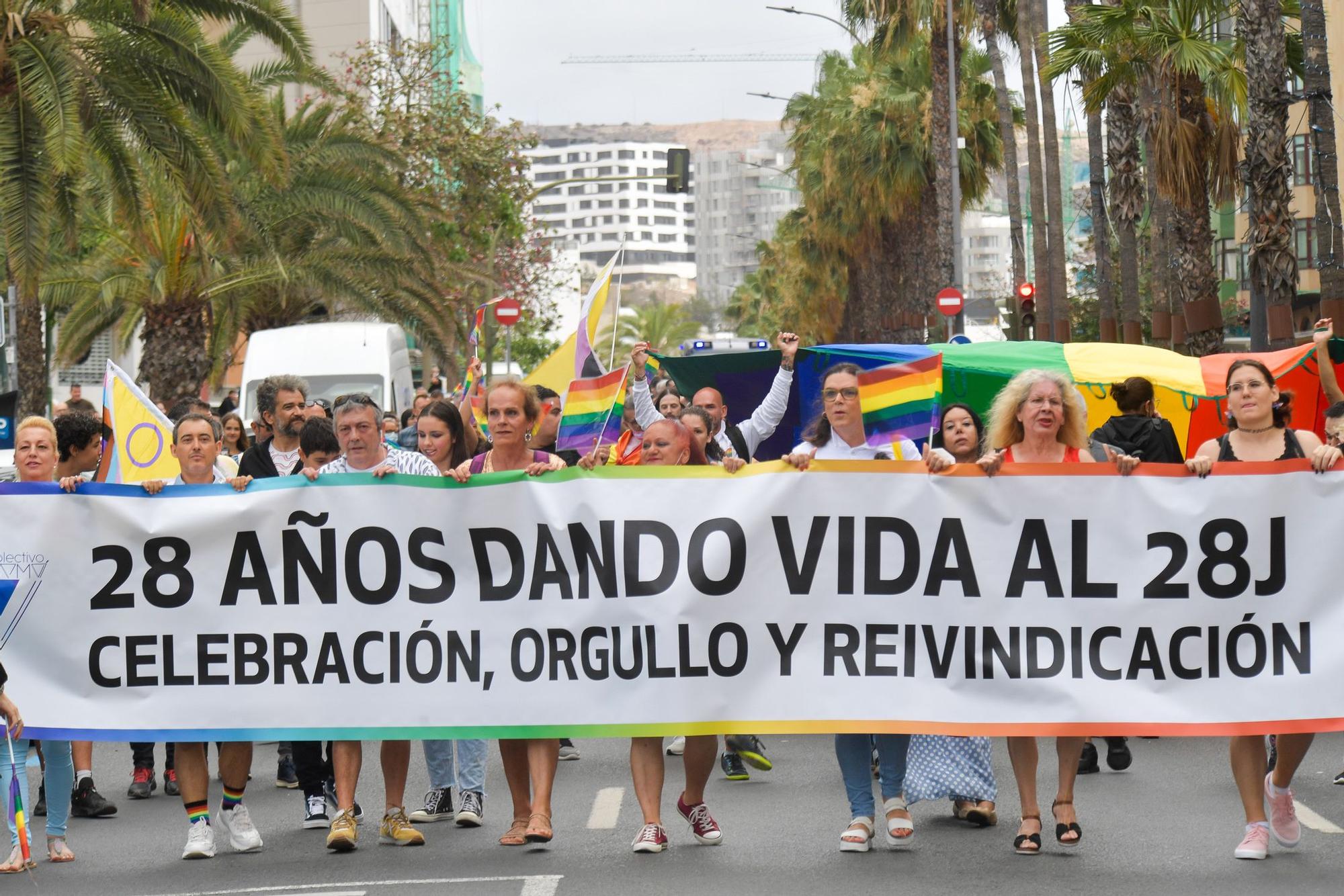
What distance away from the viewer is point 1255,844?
6.95 m

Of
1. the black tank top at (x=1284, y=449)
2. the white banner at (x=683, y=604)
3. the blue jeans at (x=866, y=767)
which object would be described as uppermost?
the black tank top at (x=1284, y=449)

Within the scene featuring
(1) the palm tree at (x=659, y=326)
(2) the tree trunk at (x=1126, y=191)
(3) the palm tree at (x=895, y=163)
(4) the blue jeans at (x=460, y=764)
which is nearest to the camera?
(4) the blue jeans at (x=460, y=764)

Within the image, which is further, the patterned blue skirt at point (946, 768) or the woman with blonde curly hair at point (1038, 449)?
the patterned blue skirt at point (946, 768)

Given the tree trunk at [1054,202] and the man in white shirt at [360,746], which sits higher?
the tree trunk at [1054,202]

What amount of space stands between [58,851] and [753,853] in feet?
8.96

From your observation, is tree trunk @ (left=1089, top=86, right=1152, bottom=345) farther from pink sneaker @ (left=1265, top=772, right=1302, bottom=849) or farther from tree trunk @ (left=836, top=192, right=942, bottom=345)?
pink sneaker @ (left=1265, top=772, right=1302, bottom=849)

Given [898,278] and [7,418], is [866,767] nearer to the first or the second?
[7,418]

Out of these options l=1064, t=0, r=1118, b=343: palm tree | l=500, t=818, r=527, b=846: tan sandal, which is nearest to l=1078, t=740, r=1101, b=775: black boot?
l=500, t=818, r=527, b=846: tan sandal

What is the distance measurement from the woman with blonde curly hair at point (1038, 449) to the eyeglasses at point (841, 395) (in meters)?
0.55

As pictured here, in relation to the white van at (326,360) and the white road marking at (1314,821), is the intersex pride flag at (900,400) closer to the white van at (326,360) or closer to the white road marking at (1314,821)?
the white road marking at (1314,821)

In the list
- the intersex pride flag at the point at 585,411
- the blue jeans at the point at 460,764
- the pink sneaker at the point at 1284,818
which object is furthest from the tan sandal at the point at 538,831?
the pink sneaker at the point at 1284,818

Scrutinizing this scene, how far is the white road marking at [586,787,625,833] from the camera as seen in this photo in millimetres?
7980

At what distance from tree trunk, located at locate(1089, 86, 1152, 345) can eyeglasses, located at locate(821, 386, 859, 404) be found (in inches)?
692

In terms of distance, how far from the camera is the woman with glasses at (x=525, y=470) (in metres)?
7.28
